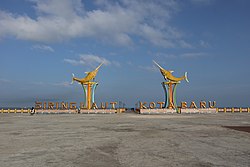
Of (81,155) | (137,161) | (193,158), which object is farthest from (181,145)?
(81,155)

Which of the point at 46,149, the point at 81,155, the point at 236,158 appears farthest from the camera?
the point at 46,149

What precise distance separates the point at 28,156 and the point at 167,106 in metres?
50.2

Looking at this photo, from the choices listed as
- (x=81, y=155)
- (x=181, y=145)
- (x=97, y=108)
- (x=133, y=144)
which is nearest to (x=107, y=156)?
(x=81, y=155)

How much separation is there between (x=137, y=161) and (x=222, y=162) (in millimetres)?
2876

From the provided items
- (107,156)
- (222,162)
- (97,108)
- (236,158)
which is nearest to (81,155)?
(107,156)

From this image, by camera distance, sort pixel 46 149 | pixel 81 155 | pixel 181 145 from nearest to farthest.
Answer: pixel 81 155 → pixel 46 149 → pixel 181 145

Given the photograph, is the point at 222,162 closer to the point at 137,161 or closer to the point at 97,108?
the point at 137,161

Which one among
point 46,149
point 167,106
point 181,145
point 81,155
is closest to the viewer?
point 81,155

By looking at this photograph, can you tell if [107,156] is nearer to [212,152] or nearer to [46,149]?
[46,149]

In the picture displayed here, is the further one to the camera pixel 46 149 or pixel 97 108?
pixel 97 108

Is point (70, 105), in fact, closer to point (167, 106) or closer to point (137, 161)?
point (167, 106)

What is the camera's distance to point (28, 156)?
29.1 ft

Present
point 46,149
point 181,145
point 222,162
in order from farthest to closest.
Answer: point 181,145, point 46,149, point 222,162

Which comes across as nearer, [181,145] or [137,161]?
[137,161]
